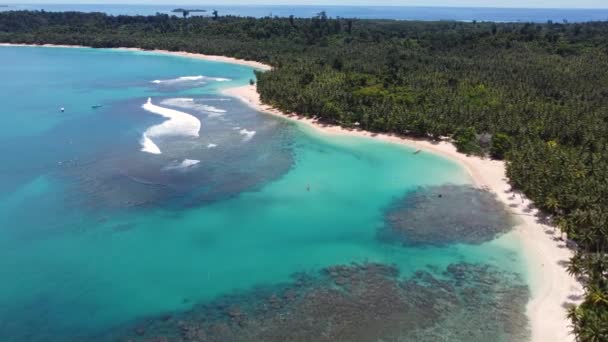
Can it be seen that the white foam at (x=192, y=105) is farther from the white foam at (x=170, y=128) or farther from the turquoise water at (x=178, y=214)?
the white foam at (x=170, y=128)

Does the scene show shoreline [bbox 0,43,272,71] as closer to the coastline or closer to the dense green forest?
the dense green forest

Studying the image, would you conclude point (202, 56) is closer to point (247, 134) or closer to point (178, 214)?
point (247, 134)

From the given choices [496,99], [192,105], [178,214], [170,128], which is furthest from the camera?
[192,105]

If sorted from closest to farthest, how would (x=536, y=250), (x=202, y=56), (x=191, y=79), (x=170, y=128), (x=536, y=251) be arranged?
(x=536, y=251) → (x=536, y=250) → (x=170, y=128) → (x=191, y=79) → (x=202, y=56)

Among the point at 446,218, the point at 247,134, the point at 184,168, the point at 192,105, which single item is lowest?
the point at 446,218

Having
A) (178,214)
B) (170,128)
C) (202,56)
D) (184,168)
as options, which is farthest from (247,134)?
(202,56)
